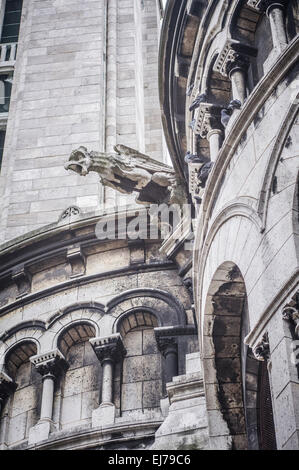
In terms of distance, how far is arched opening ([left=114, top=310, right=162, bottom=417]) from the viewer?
16734mm

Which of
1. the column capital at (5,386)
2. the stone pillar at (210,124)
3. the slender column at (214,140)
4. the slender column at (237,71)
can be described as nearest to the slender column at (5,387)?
the column capital at (5,386)

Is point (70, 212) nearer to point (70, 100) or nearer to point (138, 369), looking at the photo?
point (138, 369)

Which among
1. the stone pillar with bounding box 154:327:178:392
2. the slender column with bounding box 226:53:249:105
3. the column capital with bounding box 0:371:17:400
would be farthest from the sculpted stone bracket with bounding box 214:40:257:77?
the column capital with bounding box 0:371:17:400

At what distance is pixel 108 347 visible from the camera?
17.3 m

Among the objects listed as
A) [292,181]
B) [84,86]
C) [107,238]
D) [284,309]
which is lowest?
[284,309]

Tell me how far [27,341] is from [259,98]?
8406 mm

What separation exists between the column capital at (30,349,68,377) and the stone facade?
0.03 meters

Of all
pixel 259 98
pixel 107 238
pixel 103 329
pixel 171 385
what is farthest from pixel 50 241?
pixel 259 98

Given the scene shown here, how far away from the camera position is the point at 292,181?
1059 centimetres

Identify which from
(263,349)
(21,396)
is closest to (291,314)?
(263,349)

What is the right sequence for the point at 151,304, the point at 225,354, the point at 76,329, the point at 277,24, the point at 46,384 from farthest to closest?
the point at 76,329, the point at 151,304, the point at 46,384, the point at 225,354, the point at 277,24

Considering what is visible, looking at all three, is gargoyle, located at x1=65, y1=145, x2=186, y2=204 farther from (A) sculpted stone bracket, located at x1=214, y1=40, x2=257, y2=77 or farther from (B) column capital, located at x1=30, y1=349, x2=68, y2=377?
(A) sculpted stone bracket, located at x1=214, y1=40, x2=257, y2=77

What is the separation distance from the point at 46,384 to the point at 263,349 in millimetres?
7889

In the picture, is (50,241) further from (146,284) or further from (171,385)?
(171,385)
